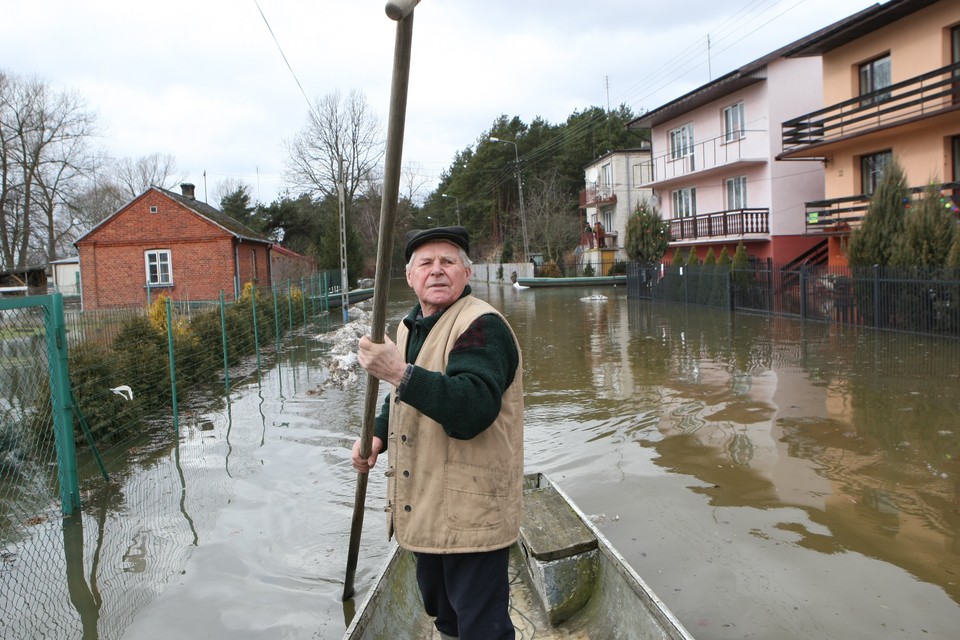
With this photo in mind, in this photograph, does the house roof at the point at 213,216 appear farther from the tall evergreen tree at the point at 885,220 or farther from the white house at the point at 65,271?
the tall evergreen tree at the point at 885,220

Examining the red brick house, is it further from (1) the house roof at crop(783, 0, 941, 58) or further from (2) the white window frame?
(1) the house roof at crop(783, 0, 941, 58)

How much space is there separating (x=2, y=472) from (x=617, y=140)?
63842 mm

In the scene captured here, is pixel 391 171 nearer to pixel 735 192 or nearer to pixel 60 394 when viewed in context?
pixel 60 394

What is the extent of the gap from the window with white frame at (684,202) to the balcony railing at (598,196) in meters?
13.2

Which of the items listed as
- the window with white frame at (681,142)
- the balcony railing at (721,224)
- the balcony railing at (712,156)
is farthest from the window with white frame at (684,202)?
the window with white frame at (681,142)

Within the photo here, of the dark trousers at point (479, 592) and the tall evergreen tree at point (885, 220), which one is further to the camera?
the tall evergreen tree at point (885, 220)

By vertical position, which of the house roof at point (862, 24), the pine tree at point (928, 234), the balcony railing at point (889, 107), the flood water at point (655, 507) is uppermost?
the house roof at point (862, 24)

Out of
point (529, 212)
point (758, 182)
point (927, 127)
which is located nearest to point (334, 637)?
point (927, 127)

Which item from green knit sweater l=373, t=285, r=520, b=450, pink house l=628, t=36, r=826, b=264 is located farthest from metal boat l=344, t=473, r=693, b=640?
pink house l=628, t=36, r=826, b=264

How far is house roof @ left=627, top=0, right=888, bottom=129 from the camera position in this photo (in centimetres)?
2758

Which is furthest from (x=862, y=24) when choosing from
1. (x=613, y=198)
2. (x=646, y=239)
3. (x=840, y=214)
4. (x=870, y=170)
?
(x=613, y=198)

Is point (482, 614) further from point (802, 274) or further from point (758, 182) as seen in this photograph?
point (758, 182)

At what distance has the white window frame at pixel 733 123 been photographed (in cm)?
3037

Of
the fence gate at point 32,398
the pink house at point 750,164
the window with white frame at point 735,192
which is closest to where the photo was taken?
the fence gate at point 32,398
